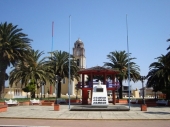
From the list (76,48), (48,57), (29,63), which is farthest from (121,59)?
(76,48)

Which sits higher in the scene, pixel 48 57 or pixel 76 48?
pixel 76 48

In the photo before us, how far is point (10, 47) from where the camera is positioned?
110 feet

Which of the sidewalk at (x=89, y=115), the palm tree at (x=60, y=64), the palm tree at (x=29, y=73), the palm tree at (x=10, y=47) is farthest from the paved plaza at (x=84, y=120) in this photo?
the palm tree at (x=60, y=64)

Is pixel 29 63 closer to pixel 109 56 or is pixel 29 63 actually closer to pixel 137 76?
pixel 109 56

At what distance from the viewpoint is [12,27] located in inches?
1348

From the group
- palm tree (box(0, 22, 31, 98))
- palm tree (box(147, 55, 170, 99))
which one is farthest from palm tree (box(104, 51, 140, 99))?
palm tree (box(0, 22, 31, 98))

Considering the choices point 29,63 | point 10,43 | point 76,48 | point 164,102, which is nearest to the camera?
point 164,102

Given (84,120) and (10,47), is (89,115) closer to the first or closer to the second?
(84,120)

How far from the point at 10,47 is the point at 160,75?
25.1 meters

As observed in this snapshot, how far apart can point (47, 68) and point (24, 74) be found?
4.32m

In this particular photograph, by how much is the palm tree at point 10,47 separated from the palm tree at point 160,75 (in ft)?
72.6

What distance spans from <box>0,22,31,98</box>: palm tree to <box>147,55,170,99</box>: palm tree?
2214cm

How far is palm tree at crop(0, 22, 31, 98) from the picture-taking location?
3300 cm

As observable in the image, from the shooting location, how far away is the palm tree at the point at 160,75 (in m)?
40.1
